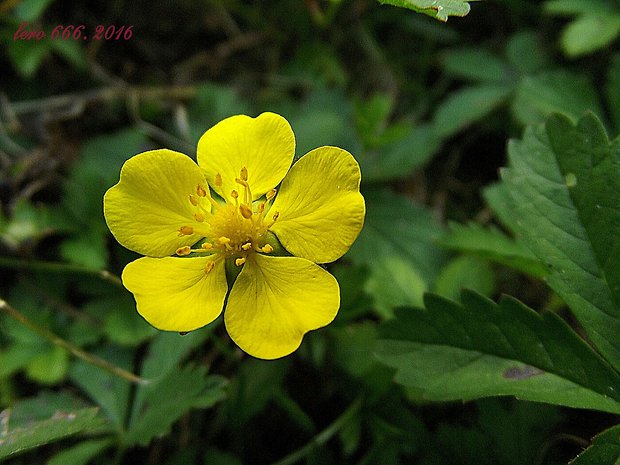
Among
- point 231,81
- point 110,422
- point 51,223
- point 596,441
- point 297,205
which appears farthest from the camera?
point 231,81

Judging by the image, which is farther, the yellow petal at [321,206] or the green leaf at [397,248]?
the green leaf at [397,248]

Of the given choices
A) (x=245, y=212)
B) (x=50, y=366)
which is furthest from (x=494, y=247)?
(x=50, y=366)

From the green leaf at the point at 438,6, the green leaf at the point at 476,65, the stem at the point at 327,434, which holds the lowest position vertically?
the stem at the point at 327,434

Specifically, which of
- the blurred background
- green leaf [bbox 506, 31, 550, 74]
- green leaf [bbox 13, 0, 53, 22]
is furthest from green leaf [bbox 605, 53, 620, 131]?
green leaf [bbox 13, 0, 53, 22]

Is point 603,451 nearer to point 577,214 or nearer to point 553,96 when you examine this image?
point 577,214

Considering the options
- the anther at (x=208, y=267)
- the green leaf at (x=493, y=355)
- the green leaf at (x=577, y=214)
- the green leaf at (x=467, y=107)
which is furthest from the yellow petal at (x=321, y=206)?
the green leaf at (x=467, y=107)

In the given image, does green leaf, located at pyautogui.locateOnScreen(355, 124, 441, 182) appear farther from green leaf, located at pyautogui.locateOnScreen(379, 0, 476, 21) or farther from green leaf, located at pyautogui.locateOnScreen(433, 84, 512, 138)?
green leaf, located at pyautogui.locateOnScreen(379, 0, 476, 21)

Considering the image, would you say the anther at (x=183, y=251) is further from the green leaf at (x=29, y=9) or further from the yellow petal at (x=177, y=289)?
the green leaf at (x=29, y=9)

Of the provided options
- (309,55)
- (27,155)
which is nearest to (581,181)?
(309,55)

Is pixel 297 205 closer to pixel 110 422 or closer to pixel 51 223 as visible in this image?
pixel 110 422
